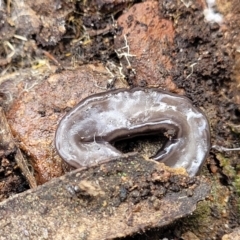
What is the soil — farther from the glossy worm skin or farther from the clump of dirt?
the glossy worm skin

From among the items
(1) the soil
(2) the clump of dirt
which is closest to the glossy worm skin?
(1) the soil

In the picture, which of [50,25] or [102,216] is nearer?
[102,216]

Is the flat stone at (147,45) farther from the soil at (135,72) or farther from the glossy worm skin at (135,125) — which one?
the glossy worm skin at (135,125)

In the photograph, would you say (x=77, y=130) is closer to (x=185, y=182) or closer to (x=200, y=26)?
(x=185, y=182)

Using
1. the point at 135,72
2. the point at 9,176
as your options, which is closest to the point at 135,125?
the point at 135,72

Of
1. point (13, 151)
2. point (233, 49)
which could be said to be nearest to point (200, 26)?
point (233, 49)
